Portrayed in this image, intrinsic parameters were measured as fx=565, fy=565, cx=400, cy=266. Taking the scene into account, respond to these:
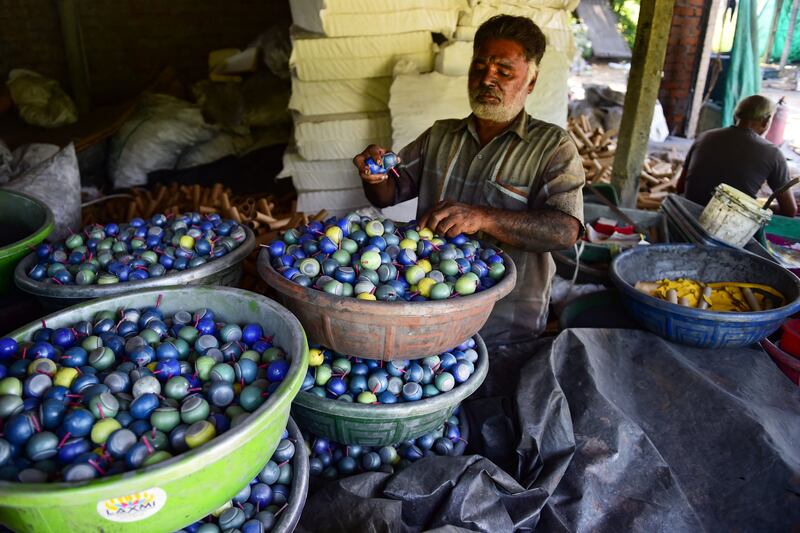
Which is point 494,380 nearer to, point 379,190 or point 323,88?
point 379,190

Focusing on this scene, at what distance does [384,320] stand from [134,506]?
0.77 meters

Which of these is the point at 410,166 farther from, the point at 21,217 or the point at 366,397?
the point at 21,217

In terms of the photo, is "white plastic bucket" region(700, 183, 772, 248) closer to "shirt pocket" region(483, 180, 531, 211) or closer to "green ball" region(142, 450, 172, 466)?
"shirt pocket" region(483, 180, 531, 211)

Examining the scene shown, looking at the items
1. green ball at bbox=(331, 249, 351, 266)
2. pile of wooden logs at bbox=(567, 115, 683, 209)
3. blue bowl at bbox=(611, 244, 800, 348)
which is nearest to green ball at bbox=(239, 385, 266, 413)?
green ball at bbox=(331, 249, 351, 266)

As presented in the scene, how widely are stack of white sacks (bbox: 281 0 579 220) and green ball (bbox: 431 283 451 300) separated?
2.14m

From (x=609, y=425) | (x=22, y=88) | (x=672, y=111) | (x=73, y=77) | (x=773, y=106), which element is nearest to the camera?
(x=609, y=425)

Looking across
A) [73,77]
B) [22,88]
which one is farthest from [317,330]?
[73,77]

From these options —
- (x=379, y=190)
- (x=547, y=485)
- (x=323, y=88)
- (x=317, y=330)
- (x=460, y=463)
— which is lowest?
(x=547, y=485)

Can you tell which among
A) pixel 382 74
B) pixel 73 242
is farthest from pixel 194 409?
Result: pixel 382 74

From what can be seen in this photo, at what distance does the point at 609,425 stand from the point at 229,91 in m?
4.42

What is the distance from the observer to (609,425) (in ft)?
6.66

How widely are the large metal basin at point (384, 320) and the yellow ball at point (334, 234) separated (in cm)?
23

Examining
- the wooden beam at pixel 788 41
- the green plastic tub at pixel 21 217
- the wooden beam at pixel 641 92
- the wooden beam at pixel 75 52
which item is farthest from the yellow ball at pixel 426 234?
the wooden beam at pixel 788 41

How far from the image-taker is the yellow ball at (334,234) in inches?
74.1
